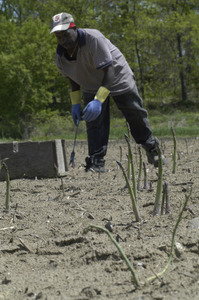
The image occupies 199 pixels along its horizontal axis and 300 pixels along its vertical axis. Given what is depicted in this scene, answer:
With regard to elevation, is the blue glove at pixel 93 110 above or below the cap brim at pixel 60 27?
below

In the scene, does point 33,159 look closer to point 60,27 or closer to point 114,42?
point 60,27

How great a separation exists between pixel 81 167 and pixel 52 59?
42.5ft

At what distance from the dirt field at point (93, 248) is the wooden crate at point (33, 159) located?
104 cm

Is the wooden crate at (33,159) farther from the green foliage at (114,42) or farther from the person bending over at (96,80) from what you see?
the green foliage at (114,42)

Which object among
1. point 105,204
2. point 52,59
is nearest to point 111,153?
point 105,204

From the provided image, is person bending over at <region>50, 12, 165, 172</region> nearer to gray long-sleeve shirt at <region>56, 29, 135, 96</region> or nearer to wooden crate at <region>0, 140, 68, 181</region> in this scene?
gray long-sleeve shirt at <region>56, 29, 135, 96</region>

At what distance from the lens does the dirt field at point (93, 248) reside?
161 centimetres

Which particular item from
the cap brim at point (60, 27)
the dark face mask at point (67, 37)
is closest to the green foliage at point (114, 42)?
the dark face mask at point (67, 37)

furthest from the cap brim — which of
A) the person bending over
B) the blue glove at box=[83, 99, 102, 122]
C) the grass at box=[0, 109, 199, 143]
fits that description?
the grass at box=[0, 109, 199, 143]

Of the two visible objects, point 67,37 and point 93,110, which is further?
point 93,110

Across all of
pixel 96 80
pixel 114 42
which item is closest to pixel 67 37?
pixel 96 80

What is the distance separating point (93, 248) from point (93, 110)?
241 cm

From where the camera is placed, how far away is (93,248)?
1984mm

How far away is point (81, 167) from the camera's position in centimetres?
516
